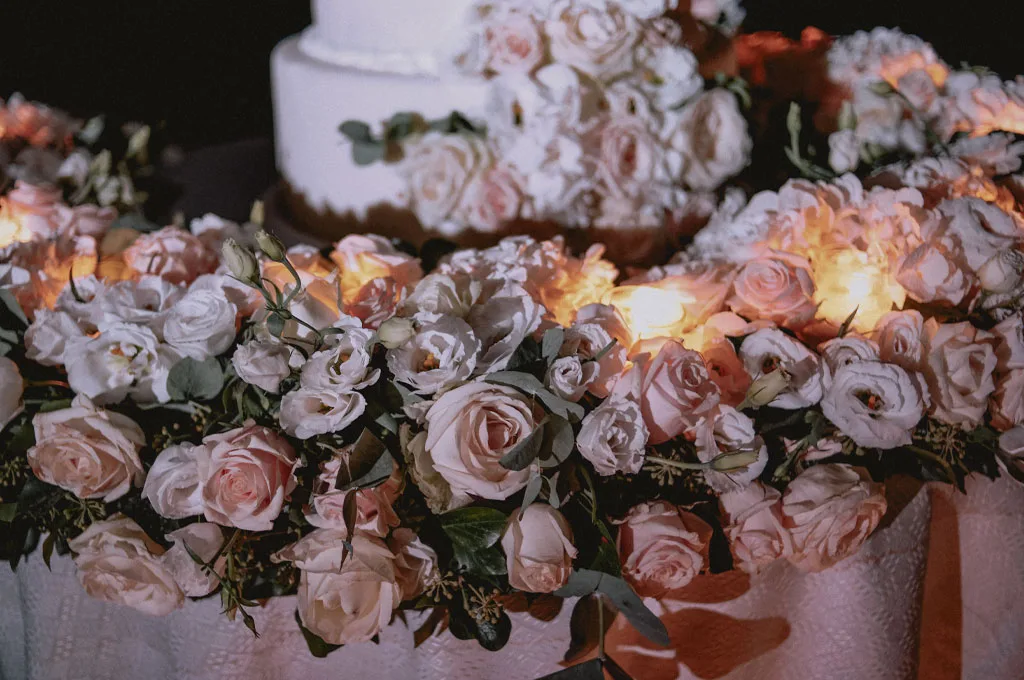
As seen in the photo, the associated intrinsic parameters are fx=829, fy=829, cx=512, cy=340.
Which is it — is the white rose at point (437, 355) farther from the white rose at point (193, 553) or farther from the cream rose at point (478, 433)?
the white rose at point (193, 553)

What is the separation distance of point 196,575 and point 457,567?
0.26m

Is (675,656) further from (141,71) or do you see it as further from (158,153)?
(141,71)

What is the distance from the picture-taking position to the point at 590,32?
3.57 feet

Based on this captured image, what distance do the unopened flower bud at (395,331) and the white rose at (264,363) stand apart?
107 millimetres

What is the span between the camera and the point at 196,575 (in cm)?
81

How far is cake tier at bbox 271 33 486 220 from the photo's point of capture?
1.15 m

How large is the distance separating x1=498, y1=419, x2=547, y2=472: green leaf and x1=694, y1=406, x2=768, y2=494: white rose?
16 cm

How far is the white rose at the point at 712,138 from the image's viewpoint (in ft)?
3.80

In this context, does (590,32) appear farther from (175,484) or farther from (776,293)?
(175,484)

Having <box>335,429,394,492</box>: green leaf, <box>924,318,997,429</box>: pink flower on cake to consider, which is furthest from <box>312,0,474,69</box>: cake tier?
<box>924,318,997,429</box>: pink flower on cake

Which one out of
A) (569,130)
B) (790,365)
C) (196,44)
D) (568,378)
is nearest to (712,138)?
(569,130)

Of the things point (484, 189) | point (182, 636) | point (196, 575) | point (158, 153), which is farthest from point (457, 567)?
point (158, 153)

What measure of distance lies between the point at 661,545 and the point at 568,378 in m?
0.19

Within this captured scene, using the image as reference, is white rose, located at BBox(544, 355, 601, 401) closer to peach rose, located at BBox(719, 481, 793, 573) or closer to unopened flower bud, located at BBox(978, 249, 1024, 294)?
peach rose, located at BBox(719, 481, 793, 573)
